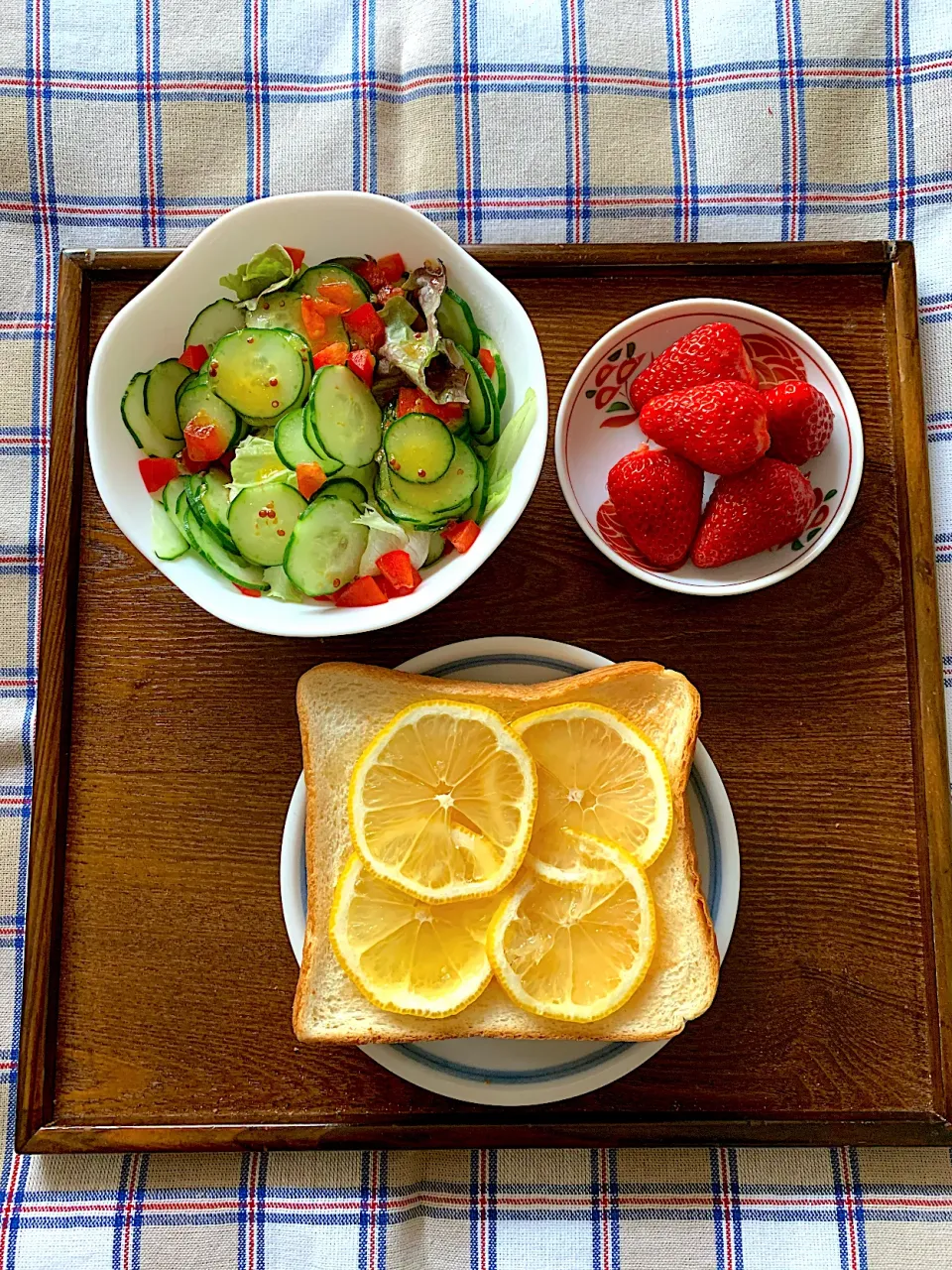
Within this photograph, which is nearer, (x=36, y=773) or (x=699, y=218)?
(x=36, y=773)

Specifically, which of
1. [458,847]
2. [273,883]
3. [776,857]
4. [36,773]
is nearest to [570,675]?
[458,847]

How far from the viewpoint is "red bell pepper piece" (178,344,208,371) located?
1952mm

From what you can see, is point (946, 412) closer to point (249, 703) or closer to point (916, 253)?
point (916, 253)

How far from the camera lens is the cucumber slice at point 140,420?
1.90 meters

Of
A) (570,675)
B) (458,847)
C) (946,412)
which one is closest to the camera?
(458,847)

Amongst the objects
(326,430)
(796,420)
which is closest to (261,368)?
(326,430)

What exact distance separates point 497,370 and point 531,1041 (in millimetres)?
1248

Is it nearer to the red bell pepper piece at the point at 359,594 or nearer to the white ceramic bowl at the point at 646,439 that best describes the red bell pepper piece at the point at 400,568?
the red bell pepper piece at the point at 359,594

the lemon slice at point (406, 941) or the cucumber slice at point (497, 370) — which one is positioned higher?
the cucumber slice at point (497, 370)

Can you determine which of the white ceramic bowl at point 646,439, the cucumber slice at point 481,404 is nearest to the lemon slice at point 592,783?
the white ceramic bowl at point 646,439

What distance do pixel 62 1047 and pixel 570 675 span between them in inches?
48.3

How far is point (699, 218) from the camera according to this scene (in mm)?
2359

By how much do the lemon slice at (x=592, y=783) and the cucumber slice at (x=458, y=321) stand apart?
2.25 feet

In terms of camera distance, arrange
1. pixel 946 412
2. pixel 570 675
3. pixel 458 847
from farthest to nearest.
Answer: pixel 946 412
pixel 570 675
pixel 458 847
